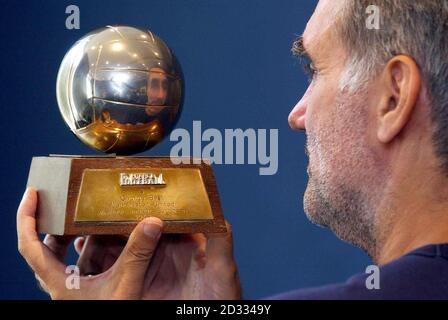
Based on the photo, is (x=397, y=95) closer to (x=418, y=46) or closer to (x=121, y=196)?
(x=418, y=46)

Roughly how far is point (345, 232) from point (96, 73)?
1.33ft

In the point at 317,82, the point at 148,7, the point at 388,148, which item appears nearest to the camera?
the point at 388,148

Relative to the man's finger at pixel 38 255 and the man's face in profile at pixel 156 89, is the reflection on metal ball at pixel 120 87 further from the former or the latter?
the man's finger at pixel 38 255

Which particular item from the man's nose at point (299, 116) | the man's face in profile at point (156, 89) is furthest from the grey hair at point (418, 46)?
the man's face in profile at point (156, 89)

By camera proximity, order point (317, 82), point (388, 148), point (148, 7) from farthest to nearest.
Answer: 1. point (148, 7)
2. point (317, 82)
3. point (388, 148)

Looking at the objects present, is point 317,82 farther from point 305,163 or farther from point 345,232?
point 305,163

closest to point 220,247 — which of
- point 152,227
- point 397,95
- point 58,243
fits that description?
point 152,227

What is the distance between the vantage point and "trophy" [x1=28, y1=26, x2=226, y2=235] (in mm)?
1078

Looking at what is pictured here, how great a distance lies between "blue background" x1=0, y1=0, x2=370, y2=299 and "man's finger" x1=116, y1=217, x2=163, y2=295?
1014 mm

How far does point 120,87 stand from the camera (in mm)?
1082

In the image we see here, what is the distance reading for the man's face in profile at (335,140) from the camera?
93 centimetres

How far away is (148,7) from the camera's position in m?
2.09
